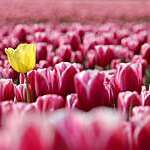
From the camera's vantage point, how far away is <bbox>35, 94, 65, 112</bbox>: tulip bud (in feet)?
5.71

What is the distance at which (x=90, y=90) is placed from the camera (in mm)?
1849

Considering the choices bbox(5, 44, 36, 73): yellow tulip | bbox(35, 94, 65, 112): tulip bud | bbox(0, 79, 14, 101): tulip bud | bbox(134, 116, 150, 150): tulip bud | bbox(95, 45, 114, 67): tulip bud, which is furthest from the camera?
bbox(95, 45, 114, 67): tulip bud

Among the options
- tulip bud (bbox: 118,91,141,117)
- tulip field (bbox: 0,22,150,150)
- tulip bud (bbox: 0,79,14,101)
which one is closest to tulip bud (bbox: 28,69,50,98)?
tulip field (bbox: 0,22,150,150)

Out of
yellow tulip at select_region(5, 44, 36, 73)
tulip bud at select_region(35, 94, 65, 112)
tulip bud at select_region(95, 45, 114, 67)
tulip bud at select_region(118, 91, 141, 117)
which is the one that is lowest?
tulip bud at select_region(95, 45, 114, 67)

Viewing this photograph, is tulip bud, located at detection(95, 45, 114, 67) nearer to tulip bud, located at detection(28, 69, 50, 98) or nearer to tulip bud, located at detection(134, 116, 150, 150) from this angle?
tulip bud, located at detection(28, 69, 50, 98)

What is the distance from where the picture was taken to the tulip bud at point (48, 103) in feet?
5.71

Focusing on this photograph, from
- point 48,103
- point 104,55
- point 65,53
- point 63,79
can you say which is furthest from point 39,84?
point 65,53

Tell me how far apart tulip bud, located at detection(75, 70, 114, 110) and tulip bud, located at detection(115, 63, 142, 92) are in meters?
0.28

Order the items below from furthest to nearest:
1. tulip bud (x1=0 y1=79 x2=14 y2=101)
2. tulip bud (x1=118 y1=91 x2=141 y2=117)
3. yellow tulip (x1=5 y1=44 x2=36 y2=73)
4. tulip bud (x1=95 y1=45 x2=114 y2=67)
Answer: tulip bud (x1=95 y1=45 x2=114 y2=67) < yellow tulip (x1=5 y1=44 x2=36 y2=73) < tulip bud (x1=0 y1=79 x2=14 y2=101) < tulip bud (x1=118 y1=91 x2=141 y2=117)

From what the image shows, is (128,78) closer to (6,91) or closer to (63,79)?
(63,79)

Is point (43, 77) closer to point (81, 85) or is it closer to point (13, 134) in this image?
point (81, 85)

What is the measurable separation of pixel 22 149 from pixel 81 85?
2.37ft

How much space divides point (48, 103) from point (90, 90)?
6.4 inches

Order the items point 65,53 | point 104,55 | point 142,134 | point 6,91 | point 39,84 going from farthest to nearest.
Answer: point 65,53 < point 104,55 < point 39,84 < point 6,91 < point 142,134
